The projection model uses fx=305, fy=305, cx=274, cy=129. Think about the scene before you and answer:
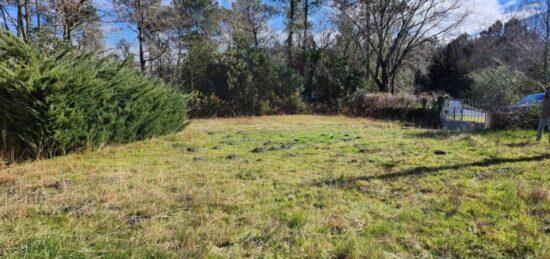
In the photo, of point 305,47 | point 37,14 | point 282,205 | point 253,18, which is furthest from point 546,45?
point 37,14

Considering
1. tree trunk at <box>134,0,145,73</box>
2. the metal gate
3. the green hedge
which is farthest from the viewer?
tree trunk at <box>134,0,145,73</box>

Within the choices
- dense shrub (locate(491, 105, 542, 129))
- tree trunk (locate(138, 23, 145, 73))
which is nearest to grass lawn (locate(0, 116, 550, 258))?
dense shrub (locate(491, 105, 542, 129))

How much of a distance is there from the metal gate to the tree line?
3752 mm

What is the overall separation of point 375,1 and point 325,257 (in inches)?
661

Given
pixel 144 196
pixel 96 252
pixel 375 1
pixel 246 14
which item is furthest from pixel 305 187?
pixel 246 14

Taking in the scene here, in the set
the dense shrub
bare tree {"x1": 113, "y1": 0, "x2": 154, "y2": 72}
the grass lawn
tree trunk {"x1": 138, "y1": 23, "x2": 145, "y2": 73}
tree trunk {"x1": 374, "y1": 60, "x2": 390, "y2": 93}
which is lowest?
the grass lawn

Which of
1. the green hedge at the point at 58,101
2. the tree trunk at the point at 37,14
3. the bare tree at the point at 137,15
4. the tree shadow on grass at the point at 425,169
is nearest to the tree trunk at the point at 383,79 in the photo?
the bare tree at the point at 137,15

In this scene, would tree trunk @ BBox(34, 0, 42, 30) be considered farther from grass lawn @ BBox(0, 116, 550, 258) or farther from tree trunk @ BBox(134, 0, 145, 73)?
grass lawn @ BBox(0, 116, 550, 258)

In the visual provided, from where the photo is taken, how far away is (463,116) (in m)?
10.3

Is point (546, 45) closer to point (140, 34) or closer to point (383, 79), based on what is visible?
point (383, 79)

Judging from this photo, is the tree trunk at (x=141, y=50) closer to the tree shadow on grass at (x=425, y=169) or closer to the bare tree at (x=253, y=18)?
the bare tree at (x=253, y=18)

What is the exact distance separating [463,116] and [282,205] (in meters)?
9.71

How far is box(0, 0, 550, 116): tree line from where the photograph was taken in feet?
49.3

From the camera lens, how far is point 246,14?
1997 centimetres
